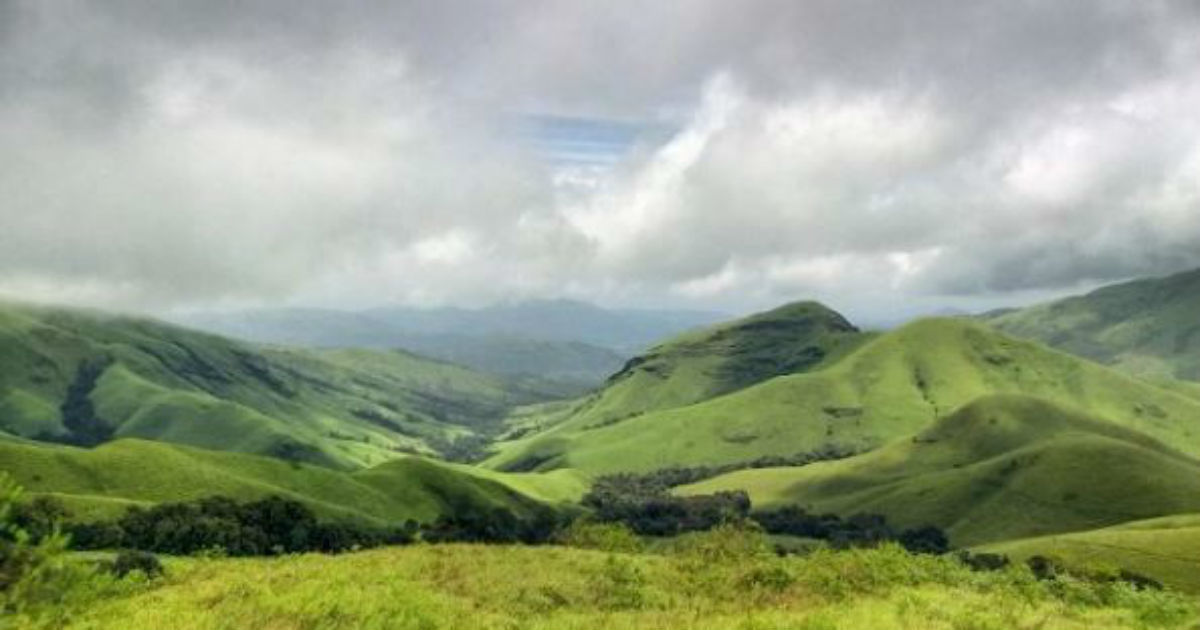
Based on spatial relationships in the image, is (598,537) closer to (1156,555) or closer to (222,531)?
(222,531)

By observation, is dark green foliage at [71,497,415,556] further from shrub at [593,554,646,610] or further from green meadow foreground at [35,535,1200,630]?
shrub at [593,554,646,610]

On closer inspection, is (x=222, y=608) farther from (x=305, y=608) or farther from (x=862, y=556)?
(x=862, y=556)

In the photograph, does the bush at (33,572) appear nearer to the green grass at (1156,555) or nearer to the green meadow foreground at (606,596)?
the green meadow foreground at (606,596)

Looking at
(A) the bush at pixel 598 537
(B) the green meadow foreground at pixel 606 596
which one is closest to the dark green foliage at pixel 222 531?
(A) the bush at pixel 598 537

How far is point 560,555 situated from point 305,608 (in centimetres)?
2129

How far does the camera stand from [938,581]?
46.4 m

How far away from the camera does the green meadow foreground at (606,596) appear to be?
103 ft

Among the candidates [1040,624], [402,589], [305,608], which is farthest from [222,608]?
[1040,624]

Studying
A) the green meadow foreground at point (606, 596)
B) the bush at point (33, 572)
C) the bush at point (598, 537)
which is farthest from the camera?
the bush at point (598, 537)

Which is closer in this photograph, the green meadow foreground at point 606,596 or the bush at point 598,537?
the green meadow foreground at point 606,596

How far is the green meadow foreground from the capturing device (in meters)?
31.4

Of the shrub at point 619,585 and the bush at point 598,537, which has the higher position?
the shrub at point 619,585

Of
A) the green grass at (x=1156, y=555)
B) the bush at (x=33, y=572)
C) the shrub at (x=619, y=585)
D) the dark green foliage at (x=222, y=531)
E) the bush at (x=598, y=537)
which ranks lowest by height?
the green grass at (x=1156, y=555)

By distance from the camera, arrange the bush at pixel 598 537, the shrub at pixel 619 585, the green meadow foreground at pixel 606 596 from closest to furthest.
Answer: the green meadow foreground at pixel 606 596 < the shrub at pixel 619 585 < the bush at pixel 598 537
